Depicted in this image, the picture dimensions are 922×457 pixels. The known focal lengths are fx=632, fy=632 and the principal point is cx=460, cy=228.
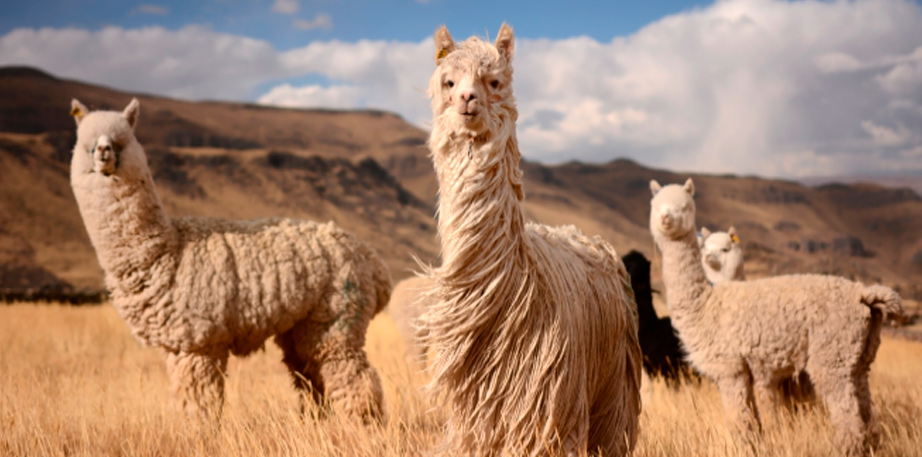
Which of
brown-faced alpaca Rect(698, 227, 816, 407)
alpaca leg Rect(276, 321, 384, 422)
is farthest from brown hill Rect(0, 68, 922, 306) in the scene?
alpaca leg Rect(276, 321, 384, 422)

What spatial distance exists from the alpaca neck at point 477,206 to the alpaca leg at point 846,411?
367 cm

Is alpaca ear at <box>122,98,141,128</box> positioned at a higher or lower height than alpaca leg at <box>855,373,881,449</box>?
higher

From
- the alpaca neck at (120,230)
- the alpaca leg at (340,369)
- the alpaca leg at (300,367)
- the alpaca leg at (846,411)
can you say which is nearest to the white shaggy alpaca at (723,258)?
the alpaca leg at (846,411)

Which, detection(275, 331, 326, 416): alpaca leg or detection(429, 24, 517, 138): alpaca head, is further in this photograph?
detection(275, 331, 326, 416): alpaca leg

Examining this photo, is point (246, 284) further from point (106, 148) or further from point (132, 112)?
point (132, 112)

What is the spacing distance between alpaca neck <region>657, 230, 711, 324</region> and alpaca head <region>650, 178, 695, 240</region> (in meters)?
0.10

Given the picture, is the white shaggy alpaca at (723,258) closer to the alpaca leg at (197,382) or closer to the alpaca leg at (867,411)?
the alpaca leg at (867,411)

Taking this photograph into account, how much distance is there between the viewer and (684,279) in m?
6.03

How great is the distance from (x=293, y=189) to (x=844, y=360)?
55.7m

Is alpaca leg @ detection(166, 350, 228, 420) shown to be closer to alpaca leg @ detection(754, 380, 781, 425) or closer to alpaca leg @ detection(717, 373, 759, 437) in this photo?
alpaca leg @ detection(717, 373, 759, 437)

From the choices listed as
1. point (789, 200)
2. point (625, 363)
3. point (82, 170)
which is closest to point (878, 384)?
point (625, 363)

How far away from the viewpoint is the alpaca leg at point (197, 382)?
5.10 metres

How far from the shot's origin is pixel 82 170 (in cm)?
536

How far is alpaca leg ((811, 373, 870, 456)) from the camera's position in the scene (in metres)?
4.92
